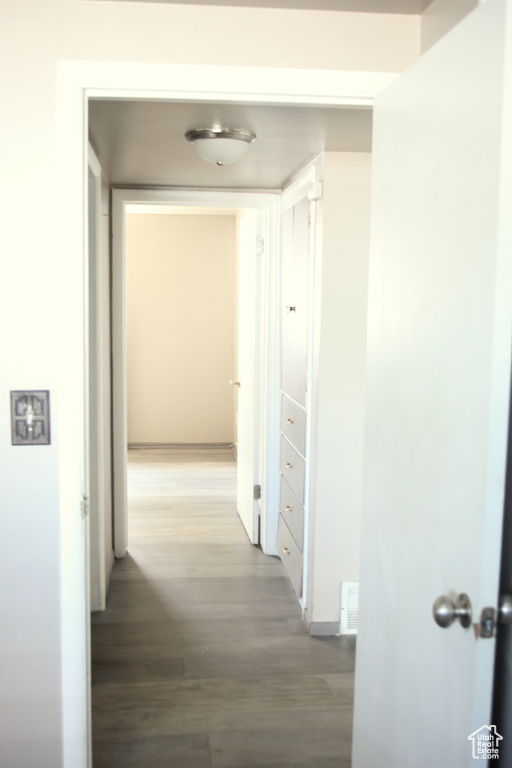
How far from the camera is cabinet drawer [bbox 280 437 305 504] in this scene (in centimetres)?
349

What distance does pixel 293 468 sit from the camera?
371 centimetres

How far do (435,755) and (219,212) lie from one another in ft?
20.1

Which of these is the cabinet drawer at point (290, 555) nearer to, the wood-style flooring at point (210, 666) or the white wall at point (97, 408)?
the wood-style flooring at point (210, 666)

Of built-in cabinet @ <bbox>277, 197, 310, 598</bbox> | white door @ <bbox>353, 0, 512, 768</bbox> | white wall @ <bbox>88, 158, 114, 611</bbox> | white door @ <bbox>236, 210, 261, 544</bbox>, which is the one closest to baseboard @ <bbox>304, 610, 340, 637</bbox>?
built-in cabinet @ <bbox>277, 197, 310, 598</bbox>

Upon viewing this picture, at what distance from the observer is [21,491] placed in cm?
180

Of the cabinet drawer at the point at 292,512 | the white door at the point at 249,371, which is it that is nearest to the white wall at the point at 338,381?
the cabinet drawer at the point at 292,512

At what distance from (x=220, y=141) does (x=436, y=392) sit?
169cm

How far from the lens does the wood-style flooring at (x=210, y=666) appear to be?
7.77ft

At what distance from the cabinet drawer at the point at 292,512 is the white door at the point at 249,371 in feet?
1.15

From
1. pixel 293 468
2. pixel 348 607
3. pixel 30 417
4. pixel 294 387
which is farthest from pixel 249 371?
pixel 30 417

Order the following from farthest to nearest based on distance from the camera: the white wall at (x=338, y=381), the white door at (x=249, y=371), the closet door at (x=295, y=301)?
1. the white door at (x=249, y=371)
2. the closet door at (x=295, y=301)
3. the white wall at (x=338, y=381)

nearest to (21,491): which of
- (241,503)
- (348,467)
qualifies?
(348,467)

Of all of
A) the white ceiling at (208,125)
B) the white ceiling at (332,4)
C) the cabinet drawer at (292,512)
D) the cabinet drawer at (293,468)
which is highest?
the white ceiling at (332,4)

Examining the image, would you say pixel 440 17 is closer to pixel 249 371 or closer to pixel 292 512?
pixel 292 512
